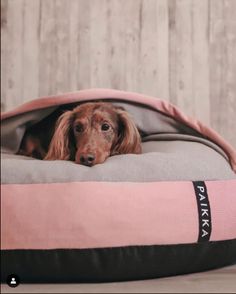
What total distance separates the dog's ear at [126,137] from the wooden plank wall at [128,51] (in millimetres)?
559

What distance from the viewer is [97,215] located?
944mm

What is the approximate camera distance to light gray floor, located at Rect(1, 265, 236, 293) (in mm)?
897

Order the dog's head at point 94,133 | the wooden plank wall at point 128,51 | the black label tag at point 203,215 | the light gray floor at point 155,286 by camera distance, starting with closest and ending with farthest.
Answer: the light gray floor at point 155,286, the black label tag at point 203,215, the dog's head at point 94,133, the wooden plank wall at point 128,51

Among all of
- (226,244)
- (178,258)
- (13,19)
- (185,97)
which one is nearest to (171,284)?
(178,258)

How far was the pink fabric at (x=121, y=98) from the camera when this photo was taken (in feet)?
4.01

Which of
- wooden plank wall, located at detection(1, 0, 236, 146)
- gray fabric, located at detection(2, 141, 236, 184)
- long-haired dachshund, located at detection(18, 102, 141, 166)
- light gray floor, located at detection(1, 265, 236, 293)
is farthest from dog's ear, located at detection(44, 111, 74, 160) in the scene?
wooden plank wall, located at detection(1, 0, 236, 146)

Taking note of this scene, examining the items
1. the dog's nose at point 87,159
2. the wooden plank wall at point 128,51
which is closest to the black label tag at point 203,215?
the dog's nose at point 87,159

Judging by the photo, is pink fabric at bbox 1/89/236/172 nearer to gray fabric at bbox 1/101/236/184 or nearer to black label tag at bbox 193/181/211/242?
gray fabric at bbox 1/101/236/184

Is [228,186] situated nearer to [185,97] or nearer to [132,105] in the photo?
[132,105]

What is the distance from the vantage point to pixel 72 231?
3.03 feet

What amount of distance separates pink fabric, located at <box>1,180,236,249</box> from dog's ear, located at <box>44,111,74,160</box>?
9.8 inches

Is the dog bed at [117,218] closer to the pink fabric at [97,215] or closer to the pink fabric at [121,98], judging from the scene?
the pink fabric at [97,215]

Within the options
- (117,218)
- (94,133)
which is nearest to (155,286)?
(117,218)

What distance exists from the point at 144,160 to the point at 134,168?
0.04 m
